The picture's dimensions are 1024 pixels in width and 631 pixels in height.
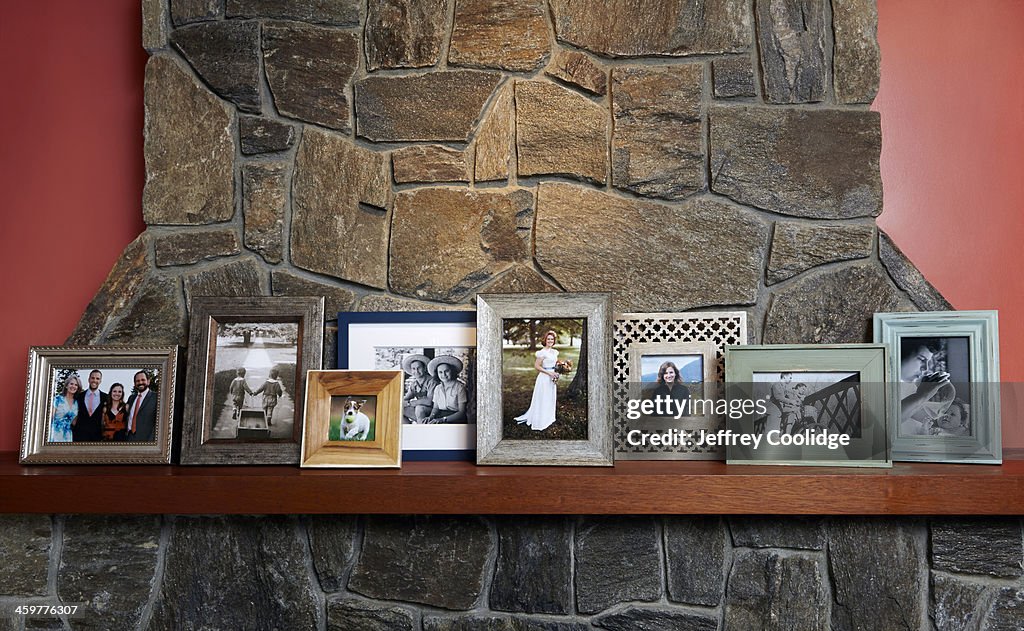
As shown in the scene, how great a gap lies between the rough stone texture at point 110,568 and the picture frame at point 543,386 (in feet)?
2.55

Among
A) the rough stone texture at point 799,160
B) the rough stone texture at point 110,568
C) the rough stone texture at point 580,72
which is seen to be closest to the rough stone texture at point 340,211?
the rough stone texture at point 580,72

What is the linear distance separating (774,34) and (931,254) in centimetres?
67

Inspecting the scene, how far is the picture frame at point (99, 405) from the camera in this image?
1.71 metres

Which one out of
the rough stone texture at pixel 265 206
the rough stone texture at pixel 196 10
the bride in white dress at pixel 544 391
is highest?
the rough stone texture at pixel 196 10

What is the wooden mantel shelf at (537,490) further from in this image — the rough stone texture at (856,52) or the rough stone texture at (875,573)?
the rough stone texture at (856,52)

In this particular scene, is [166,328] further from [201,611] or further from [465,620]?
[465,620]

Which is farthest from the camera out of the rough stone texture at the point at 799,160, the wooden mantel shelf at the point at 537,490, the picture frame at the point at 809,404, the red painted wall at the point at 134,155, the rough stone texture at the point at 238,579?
the red painted wall at the point at 134,155

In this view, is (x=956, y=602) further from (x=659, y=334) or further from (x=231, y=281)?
(x=231, y=281)

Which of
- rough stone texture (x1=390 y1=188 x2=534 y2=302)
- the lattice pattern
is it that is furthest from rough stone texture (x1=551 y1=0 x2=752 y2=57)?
the lattice pattern

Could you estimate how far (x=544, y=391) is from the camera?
65.4 inches

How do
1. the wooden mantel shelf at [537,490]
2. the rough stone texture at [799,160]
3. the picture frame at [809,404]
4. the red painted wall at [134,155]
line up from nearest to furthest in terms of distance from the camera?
the wooden mantel shelf at [537,490]
the picture frame at [809,404]
the rough stone texture at [799,160]
the red painted wall at [134,155]

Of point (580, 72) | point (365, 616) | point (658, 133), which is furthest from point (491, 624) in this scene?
point (580, 72)

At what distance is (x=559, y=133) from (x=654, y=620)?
1.12m

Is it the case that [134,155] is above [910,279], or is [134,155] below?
above
